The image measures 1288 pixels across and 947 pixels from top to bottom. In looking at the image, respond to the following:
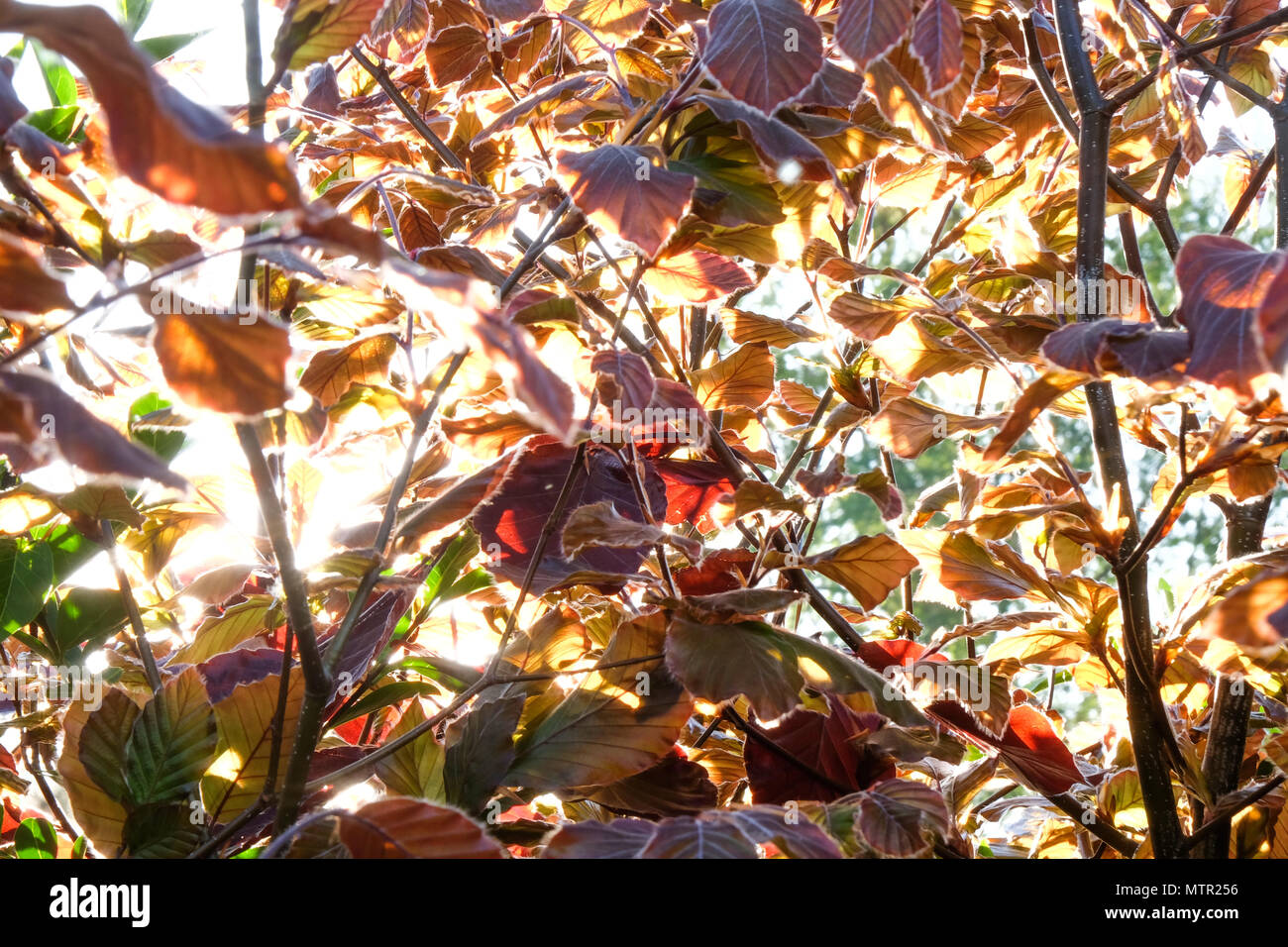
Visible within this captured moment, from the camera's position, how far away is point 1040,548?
1097 millimetres

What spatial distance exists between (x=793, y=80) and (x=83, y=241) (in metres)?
0.48

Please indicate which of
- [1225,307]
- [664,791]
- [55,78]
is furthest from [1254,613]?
[55,78]

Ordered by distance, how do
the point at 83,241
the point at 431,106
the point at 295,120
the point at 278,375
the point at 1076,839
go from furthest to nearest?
1. the point at 431,106
2. the point at 295,120
3. the point at 1076,839
4. the point at 83,241
5. the point at 278,375

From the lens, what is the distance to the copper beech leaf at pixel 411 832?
49cm

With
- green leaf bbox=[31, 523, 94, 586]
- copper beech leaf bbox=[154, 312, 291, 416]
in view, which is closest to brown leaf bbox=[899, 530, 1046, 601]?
copper beech leaf bbox=[154, 312, 291, 416]

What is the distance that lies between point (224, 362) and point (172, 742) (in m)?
0.38

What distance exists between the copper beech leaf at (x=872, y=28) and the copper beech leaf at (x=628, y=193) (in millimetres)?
153

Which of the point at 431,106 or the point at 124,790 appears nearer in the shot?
the point at 124,790

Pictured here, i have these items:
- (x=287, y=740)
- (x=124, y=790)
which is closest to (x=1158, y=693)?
(x=287, y=740)

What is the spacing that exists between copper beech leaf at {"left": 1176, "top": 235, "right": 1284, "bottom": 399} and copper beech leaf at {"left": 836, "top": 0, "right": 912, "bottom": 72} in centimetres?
25

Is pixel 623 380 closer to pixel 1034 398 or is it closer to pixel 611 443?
pixel 611 443

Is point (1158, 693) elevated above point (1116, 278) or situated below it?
below

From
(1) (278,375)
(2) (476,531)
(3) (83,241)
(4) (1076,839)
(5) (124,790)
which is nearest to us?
(1) (278,375)

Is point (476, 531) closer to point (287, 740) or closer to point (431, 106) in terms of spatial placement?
point (287, 740)
